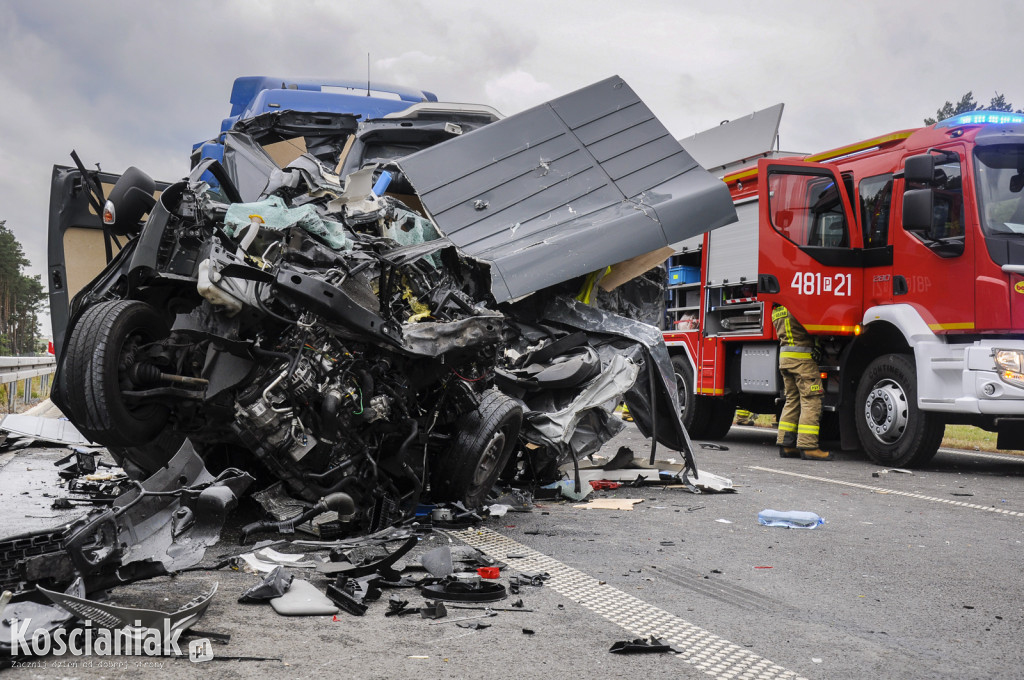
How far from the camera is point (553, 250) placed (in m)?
5.00

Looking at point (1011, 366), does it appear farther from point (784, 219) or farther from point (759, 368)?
point (759, 368)

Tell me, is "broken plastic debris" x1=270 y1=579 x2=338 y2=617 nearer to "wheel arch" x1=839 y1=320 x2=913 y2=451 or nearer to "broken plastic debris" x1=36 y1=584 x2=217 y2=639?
"broken plastic debris" x1=36 y1=584 x2=217 y2=639

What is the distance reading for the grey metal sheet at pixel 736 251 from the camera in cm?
981

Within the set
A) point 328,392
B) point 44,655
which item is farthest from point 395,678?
point 328,392

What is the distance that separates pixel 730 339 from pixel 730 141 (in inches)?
101

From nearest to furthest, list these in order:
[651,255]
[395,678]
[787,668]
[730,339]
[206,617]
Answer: [395,678] → [787,668] → [206,617] → [651,255] → [730,339]

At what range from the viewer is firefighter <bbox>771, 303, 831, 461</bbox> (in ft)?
28.7

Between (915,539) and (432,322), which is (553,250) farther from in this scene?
(915,539)

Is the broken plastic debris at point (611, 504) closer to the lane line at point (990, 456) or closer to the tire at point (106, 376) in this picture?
the tire at point (106, 376)

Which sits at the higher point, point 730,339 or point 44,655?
point 730,339

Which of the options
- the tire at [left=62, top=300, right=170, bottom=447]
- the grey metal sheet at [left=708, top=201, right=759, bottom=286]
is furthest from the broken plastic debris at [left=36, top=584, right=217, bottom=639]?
the grey metal sheet at [left=708, top=201, right=759, bottom=286]

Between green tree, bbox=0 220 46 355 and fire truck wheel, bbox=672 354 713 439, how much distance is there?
70.9 feet

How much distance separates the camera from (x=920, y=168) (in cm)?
724

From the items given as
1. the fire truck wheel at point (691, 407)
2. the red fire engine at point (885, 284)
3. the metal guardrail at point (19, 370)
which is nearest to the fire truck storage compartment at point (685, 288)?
the red fire engine at point (885, 284)
